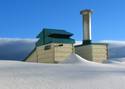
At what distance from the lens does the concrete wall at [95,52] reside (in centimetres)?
2830

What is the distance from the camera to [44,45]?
2845cm

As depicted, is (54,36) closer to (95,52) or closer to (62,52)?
(62,52)

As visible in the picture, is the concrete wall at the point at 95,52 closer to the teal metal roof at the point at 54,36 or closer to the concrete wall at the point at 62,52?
the teal metal roof at the point at 54,36

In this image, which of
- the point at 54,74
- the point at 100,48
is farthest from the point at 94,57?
the point at 54,74

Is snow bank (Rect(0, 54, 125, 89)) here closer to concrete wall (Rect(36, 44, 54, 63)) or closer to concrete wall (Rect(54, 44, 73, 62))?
concrete wall (Rect(54, 44, 73, 62))

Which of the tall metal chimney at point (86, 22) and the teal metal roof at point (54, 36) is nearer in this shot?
the teal metal roof at point (54, 36)

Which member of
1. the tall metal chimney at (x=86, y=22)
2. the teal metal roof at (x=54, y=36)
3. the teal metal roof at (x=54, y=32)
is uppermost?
the tall metal chimney at (x=86, y=22)

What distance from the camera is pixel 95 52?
28422 millimetres

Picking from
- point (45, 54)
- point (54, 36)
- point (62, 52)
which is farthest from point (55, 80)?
point (54, 36)

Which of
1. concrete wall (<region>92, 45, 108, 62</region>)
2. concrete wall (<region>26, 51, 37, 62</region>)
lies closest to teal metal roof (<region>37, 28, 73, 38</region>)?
concrete wall (<region>26, 51, 37, 62</region>)

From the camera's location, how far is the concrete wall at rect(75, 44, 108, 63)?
28.3 metres

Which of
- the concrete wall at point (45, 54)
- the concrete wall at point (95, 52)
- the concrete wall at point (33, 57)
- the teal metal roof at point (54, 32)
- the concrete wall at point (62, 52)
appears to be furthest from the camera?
the concrete wall at point (33, 57)

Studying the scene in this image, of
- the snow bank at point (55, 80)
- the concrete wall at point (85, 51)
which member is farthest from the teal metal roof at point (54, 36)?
the snow bank at point (55, 80)

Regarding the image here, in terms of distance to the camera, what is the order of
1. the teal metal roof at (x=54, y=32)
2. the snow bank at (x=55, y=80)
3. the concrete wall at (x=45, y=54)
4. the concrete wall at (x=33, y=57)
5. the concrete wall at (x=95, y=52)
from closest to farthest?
the snow bank at (x=55, y=80)
the concrete wall at (x=45, y=54)
the concrete wall at (x=95, y=52)
the teal metal roof at (x=54, y=32)
the concrete wall at (x=33, y=57)
